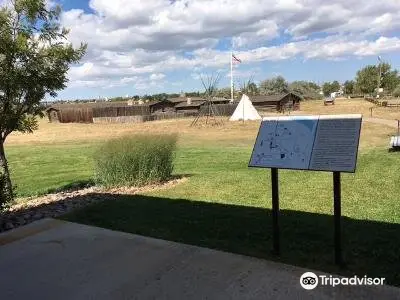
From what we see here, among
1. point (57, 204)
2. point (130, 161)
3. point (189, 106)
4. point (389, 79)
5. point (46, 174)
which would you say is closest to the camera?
point (57, 204)

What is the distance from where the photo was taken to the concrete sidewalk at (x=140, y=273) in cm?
386

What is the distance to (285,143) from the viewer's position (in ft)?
15.1

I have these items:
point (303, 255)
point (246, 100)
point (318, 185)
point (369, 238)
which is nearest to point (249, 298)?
point (303, 255)

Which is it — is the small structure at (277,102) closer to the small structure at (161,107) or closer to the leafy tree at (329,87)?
the small structure at (161,107)

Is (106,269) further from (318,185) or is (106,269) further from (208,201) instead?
(318,185)

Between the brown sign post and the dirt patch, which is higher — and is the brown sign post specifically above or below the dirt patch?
above

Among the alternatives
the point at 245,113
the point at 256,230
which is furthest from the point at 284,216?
the point at 245,113

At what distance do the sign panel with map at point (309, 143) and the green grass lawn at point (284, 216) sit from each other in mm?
943

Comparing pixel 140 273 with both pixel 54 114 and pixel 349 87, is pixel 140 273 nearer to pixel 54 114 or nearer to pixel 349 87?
pixel 54 114

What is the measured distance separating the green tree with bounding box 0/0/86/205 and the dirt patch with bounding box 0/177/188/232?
22.1 inches

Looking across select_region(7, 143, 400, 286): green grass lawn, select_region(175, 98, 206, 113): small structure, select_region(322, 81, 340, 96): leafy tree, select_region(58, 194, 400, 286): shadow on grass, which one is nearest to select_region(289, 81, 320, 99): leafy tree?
select_region(322, 81, 340, 96): leafy tree

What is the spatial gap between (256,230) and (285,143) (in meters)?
1.56

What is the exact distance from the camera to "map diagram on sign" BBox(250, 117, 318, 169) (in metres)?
4.45

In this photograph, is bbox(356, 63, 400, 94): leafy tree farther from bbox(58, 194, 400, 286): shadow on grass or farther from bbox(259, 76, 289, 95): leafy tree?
bbox(58, 194, 400, 286): shadow on grass
